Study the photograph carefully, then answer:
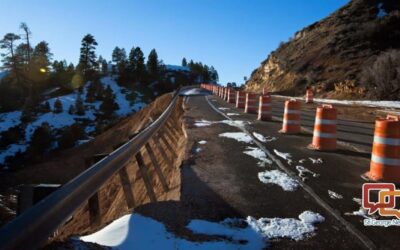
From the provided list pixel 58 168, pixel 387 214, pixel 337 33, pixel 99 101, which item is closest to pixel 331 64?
pixel 337 33

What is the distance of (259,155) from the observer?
8938 mm

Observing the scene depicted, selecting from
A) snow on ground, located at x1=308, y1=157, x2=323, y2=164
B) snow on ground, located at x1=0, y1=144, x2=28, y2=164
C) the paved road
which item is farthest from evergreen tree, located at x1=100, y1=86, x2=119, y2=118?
snow on ground, located at x1=308, y1=157, x2=323, y2=164

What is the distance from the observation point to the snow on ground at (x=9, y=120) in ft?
188

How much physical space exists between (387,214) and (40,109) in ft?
221

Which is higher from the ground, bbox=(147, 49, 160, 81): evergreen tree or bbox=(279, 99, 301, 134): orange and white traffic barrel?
bbox=(147, 49, 160, 81): evergreen tree

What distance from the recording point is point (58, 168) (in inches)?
1084

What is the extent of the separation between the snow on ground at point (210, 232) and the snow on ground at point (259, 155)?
10.4 feet

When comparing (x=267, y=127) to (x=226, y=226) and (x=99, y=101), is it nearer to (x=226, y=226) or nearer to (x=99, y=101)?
(x=226, y=226)

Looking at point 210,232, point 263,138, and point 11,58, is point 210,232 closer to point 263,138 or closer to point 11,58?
point 263,138

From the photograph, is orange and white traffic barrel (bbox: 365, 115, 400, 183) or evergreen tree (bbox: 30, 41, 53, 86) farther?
evergreen tree (bbox: 30, 41, 53, 86)

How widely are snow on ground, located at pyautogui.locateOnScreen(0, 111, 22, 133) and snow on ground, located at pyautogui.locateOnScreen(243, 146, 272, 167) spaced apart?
54024mm

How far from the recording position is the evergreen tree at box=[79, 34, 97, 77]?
4217 inches

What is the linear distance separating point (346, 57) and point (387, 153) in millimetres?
35914

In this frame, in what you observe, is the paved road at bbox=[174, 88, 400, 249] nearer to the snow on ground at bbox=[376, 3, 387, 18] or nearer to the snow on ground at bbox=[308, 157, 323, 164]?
the snow on ground at bbox=[308, 157, 323, 164]
